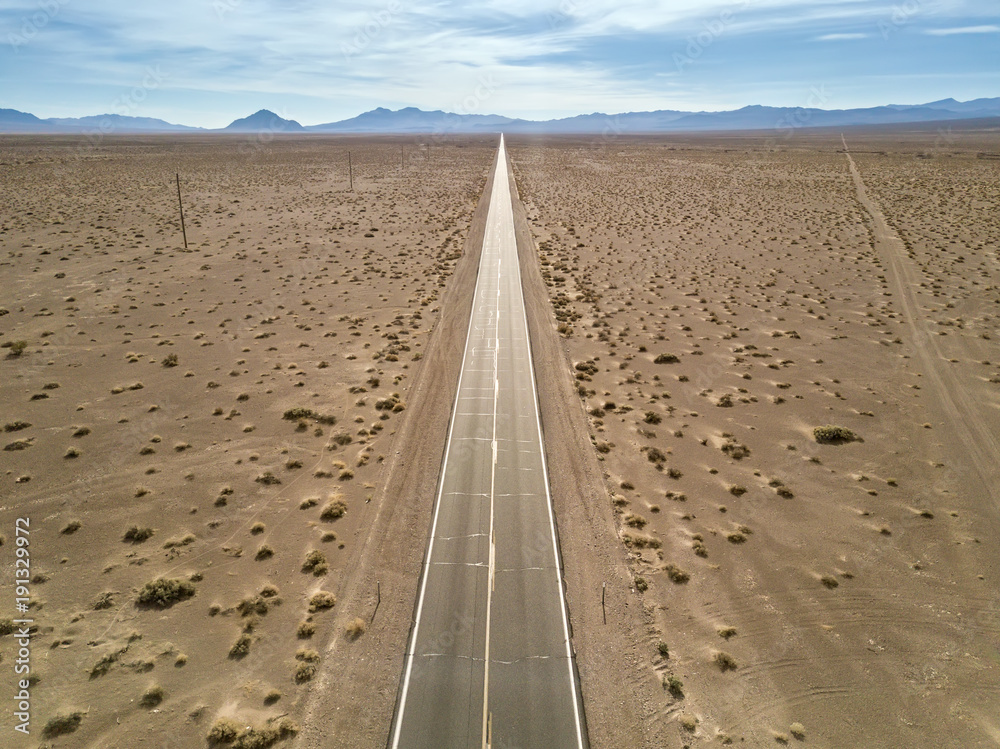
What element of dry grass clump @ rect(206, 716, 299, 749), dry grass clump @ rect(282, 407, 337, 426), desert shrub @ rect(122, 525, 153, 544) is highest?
dry grass clump @ rect(282, 407, 337, 426)

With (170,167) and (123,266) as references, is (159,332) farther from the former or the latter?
(170,167)

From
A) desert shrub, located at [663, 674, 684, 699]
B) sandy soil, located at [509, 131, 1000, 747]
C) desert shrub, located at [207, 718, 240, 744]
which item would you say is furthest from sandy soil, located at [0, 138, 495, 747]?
sandy soil, located at [509, 131, 1000, 747]

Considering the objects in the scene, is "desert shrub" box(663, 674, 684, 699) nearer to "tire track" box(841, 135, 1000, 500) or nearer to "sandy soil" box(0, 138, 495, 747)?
"sandy soil" box(0, 138, 495, 747)

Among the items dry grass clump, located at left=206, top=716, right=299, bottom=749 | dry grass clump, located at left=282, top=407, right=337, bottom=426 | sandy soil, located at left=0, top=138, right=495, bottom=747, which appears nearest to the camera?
dry grass clump, located at left=206, top=716, right=299, bottom=749

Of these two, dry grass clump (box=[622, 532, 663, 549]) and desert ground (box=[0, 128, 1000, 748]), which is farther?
dry grass clump (box=[622, 532, 663, 549])

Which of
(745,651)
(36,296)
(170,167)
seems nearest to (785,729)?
(745,651)

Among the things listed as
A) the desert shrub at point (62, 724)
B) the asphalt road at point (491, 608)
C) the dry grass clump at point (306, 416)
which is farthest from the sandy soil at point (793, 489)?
the dry grass clump at point (306, 416)
